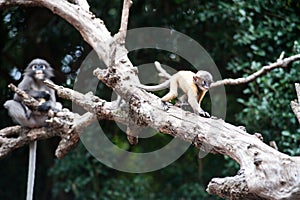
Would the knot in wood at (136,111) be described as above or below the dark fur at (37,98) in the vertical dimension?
below

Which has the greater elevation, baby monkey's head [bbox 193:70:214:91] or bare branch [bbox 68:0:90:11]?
bare branch [bbox 68:0:90:11]

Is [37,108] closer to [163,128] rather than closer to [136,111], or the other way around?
[136,111]

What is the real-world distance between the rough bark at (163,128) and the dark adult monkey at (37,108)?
0.13 meters

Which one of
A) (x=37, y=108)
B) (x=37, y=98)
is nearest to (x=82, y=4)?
(x=37, y=108)

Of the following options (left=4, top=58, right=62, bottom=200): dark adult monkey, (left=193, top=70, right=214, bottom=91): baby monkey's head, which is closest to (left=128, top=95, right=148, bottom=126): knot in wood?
(left=193, top=70, right=214, bottom=91): baby monkey's head

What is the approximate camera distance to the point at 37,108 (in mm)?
3791

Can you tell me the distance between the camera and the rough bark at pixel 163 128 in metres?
1.85

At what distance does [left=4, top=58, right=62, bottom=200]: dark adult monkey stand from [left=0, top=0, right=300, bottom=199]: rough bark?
0.13m

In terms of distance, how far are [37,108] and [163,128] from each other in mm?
1507

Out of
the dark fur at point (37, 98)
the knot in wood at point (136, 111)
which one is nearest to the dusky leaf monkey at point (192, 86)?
the knot in wood at point (136, 111)

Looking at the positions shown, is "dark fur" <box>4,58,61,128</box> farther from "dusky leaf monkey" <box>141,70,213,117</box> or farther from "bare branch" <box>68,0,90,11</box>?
"dusky leaf monkey" <box>141,70,213,117</box>

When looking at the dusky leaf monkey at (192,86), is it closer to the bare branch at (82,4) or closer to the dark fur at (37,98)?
the bare branch at (82,4)

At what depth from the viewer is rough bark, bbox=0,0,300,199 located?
185cm

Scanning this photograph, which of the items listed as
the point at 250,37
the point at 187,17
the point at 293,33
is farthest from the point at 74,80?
the point at 293,33
